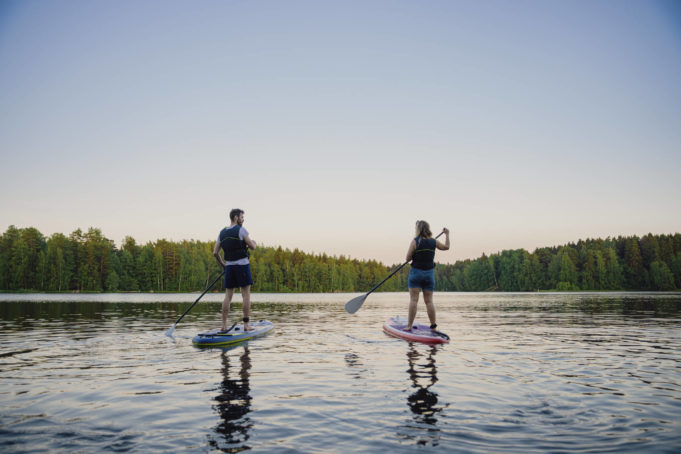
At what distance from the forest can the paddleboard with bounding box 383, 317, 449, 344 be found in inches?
4626

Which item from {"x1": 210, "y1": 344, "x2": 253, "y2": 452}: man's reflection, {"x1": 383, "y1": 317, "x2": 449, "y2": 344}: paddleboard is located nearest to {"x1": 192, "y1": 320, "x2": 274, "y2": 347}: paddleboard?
{"x1": 210, "y1": 344, "x2": 253, "y2": 452}: man's reflection

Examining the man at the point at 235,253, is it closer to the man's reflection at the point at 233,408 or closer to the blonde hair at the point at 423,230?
the man's reflection at the point at 233,408

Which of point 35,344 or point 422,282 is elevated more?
point 422,282

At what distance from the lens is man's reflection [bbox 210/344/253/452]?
4391 millimetres

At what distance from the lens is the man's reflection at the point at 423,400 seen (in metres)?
4.57

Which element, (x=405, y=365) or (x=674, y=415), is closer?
(x=674, y=415)

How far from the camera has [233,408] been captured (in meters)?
5.67

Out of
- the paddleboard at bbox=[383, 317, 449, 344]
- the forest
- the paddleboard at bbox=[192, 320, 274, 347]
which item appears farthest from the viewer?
the forest

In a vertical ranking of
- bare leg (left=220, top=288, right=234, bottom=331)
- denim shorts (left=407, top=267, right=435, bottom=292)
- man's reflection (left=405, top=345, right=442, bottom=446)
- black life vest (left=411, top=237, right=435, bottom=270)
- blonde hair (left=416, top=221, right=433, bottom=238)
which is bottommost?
man's reflection (left=405, top=345, right=442, bottom=446)

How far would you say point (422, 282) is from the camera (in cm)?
1257

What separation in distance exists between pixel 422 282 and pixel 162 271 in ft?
420

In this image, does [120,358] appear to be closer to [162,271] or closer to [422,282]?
[422,282]

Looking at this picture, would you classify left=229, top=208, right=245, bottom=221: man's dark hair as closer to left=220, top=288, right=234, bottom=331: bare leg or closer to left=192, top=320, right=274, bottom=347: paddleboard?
left=220, top=288, right=234, bottom=331: bare leg

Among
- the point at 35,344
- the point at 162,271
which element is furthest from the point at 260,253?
the point at 35,344
